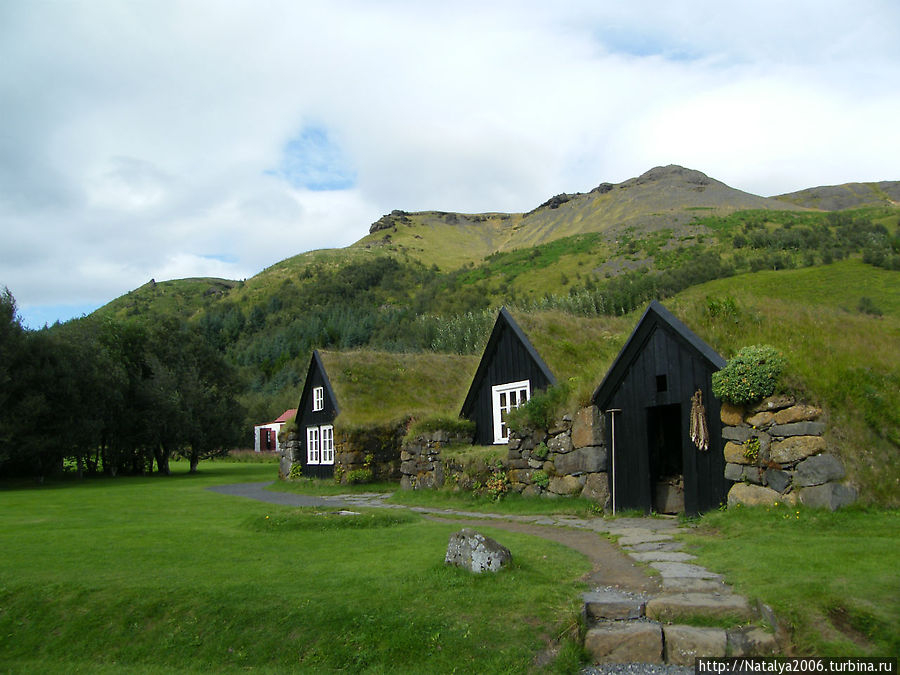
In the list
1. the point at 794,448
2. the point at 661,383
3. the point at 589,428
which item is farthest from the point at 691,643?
the point at 589,428

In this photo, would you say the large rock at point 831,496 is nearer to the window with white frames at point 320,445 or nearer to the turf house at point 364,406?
the turf house at point 364,406

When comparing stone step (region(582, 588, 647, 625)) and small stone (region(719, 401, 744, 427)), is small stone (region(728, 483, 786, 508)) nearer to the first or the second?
small stone (region(719, 401, 744, 427))

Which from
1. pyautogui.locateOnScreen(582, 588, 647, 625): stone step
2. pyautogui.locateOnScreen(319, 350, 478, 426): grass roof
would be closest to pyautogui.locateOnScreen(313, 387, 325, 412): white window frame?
pyautogui.locateOnScreen(319, 350, 478, 426): grass roof

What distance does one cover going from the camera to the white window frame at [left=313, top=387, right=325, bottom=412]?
97.7 feet

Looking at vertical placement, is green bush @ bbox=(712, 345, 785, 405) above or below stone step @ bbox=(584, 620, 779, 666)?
above

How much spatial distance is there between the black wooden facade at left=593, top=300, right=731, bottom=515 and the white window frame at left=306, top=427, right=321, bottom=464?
60.9 feet

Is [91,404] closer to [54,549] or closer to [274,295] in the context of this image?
[54,549]

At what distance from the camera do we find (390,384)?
29.6m

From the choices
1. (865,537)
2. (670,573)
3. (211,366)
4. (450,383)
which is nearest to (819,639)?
(670,573)

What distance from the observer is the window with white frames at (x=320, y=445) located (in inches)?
1134

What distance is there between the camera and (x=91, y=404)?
33.8 m

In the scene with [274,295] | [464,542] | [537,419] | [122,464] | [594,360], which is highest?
[274,295]

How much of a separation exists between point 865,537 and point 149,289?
17764 centimetres

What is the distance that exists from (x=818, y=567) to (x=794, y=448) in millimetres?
3482
